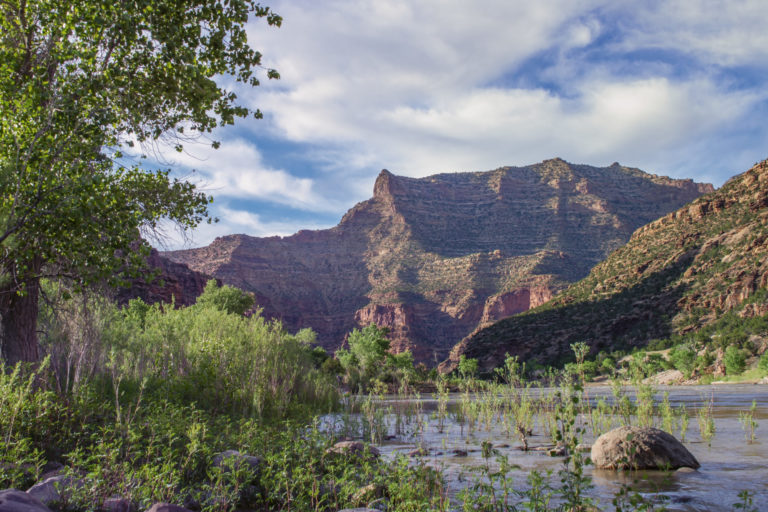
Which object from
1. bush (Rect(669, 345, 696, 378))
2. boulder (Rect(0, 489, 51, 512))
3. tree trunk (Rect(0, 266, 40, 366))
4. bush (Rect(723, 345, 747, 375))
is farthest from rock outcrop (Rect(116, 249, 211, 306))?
bush (Rect(723, 345, 747, 375))

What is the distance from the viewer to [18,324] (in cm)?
942

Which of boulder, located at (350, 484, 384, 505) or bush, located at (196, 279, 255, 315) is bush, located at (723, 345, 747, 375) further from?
boulder, located at (350, 484, 384, 505)

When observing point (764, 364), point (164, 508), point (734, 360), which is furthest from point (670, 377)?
point (164, 508)

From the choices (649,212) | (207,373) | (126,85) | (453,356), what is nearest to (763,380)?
(207,373)

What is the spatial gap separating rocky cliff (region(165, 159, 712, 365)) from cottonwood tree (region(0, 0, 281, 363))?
394 ft

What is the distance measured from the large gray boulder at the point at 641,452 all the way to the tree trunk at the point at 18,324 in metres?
11.1

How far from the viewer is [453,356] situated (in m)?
124

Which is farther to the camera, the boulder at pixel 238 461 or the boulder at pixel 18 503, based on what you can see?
the boulder at pixel 238 461

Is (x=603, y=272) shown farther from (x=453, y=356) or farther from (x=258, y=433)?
(x=258, y=433)

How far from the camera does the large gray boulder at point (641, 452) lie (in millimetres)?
7730

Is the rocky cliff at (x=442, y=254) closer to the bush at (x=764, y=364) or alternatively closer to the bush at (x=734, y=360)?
the bush at (x=734, y=360)

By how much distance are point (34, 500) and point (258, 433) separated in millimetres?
4839

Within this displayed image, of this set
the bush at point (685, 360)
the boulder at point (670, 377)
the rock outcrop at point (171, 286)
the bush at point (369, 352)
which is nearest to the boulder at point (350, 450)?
the bush at point (369, 352)

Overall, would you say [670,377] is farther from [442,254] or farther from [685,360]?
[442,254]
